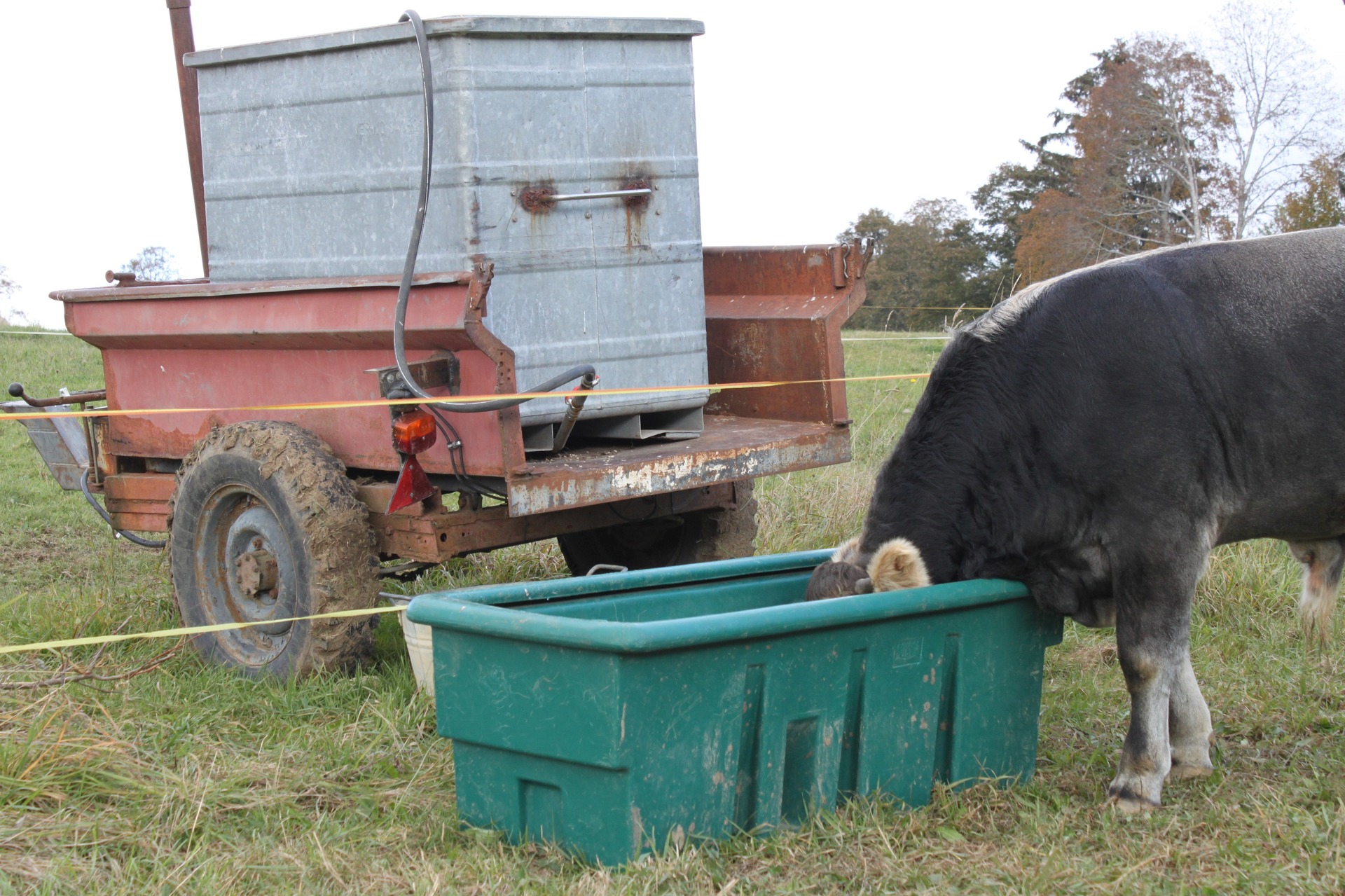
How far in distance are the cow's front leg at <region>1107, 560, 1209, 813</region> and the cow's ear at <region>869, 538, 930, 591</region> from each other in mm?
614

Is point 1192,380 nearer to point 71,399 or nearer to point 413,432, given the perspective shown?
point 413,432

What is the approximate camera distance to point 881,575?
12.6 feet

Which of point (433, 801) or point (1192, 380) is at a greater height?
point (1192, 380)

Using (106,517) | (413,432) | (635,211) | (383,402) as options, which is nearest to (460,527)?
(413,432)

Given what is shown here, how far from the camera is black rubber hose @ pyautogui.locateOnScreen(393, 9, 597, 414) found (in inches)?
165

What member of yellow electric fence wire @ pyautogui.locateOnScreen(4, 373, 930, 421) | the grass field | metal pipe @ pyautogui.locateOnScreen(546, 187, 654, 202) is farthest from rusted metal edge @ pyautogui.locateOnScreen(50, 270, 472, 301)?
the grass field

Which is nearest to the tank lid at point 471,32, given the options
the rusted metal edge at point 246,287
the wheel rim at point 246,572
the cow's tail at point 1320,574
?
the rusted metal edge at point 246,287

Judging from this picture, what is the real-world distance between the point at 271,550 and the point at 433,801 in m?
1.63

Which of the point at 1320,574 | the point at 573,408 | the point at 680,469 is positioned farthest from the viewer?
the point at 680,469

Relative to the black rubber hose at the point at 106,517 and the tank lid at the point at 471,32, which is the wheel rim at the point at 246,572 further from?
the tank lid at the point at 471,32

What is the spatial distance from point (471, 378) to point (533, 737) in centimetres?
148

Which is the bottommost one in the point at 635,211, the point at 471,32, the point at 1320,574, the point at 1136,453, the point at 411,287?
the point at 1320,574

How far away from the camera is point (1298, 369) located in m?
3.98

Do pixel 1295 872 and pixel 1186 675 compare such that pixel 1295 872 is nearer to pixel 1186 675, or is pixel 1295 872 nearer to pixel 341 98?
pixel 1186 675
